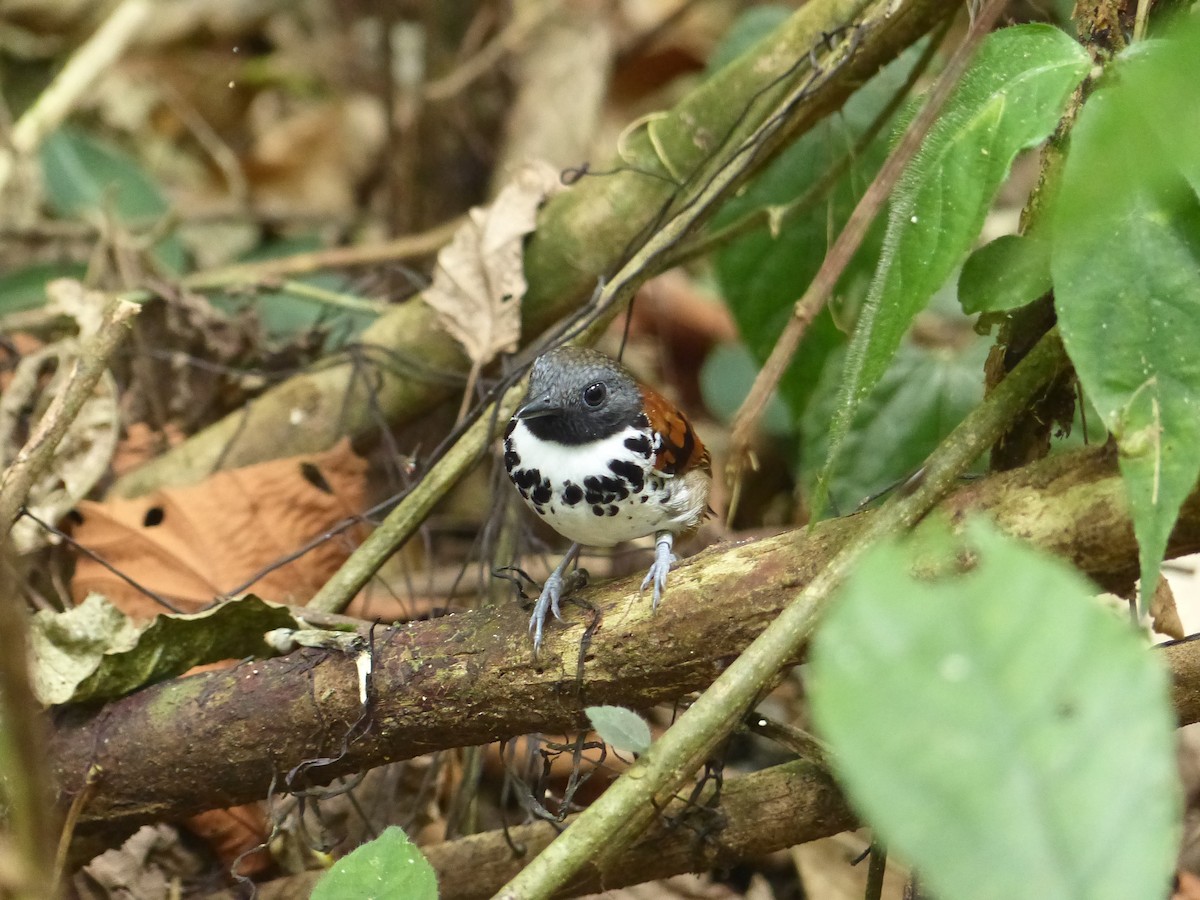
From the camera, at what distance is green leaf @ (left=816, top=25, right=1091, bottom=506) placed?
1.92 meters

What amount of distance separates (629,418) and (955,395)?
4.66 ft

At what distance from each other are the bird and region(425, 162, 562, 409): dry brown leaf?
66 centimetres

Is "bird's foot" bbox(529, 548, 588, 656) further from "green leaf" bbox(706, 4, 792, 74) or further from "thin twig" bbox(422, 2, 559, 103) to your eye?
"thin twig" bbox(422, 2, 559, 103)

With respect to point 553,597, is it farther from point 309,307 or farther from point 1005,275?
point 309,307

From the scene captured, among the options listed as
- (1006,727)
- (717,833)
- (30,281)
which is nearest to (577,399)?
(717,833)

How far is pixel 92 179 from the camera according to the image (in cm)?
606

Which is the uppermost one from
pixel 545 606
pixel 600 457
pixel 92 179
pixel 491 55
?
pixel 491 55

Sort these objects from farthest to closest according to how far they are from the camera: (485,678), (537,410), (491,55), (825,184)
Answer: (491,55)
(825,184)
(537,410)
(485,678)

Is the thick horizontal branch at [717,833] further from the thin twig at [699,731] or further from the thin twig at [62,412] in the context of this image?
the thin twig at [62,412]

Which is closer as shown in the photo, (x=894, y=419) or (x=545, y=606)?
(x=545, y=606)

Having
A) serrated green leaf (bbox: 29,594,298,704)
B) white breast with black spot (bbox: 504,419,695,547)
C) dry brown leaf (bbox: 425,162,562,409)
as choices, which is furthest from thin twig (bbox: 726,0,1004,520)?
dry brown leaf (bbox: 425,162,562,409)

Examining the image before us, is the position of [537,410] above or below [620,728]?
above

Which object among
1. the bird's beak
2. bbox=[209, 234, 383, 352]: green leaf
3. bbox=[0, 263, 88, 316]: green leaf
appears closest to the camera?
the bird's beak

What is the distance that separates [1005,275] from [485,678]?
50.4 inches
